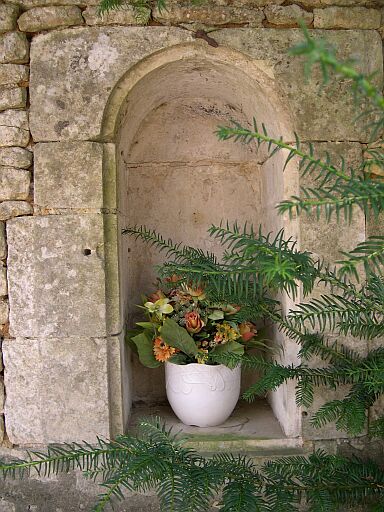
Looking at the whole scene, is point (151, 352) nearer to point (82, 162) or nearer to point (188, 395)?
point (188, 395)

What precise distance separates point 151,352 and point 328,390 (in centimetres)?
78

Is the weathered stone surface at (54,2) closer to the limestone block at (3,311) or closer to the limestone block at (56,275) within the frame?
the limestone block at (56,275)

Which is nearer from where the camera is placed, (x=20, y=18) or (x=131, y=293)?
(x=20, y=18)

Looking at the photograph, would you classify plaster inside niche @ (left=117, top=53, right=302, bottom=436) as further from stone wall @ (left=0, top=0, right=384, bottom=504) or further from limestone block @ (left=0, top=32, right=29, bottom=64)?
limestone block @ (left=0, top=32, right=29, bottom=64)

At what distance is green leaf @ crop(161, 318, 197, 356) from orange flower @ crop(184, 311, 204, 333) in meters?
0.04

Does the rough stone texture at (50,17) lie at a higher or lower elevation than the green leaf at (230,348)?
higher

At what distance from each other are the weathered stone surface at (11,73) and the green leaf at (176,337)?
1.14 meters

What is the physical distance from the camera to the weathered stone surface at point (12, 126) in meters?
2.14

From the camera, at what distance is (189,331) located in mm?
2375

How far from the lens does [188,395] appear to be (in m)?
2.39

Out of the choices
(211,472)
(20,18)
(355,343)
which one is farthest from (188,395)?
(20,18)

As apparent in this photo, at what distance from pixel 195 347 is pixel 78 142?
97 cm

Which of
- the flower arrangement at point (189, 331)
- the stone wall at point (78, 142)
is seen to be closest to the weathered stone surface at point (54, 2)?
the stone wall at point (78, 142)

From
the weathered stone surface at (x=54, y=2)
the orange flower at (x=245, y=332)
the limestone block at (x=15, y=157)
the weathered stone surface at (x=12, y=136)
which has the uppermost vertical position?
the weathered stone surface at (x=54, y=2)
